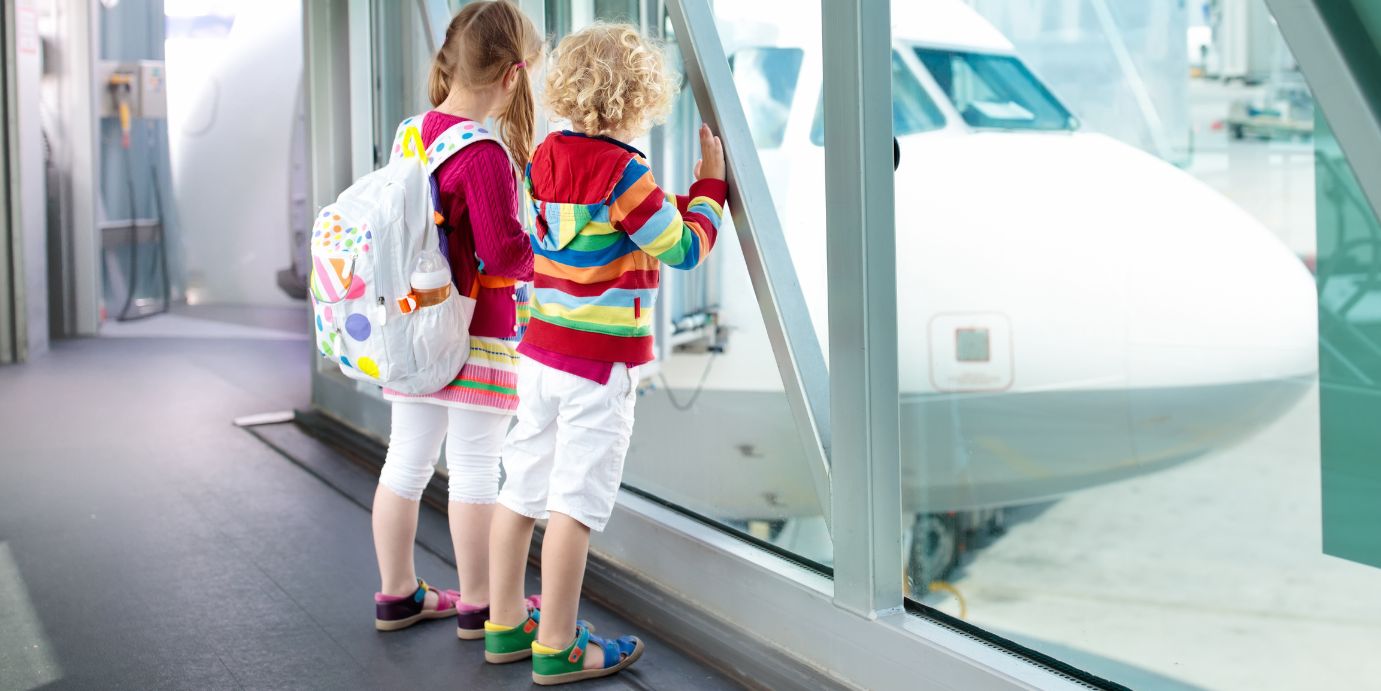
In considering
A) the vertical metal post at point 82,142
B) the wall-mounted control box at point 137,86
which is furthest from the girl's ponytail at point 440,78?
the wall-mounted control box at point 137,86

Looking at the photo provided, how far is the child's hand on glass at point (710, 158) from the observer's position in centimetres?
206

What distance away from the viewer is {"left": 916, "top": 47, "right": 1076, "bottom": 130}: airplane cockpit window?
2035 mm

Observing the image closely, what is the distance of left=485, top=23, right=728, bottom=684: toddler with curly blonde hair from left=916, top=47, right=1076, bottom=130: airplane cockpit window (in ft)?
1.50

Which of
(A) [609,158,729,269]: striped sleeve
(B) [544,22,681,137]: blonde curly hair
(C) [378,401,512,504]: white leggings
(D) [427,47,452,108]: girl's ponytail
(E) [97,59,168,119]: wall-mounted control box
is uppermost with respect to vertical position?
(E) [97,59,168,119]: wall-mounted control box

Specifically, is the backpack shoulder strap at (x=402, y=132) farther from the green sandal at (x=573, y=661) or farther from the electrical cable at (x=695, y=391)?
the electrical cable at (x=695, y=391)

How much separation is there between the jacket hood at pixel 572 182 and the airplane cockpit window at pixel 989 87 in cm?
61

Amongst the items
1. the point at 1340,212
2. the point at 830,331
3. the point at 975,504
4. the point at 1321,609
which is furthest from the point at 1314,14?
the point at 975,504

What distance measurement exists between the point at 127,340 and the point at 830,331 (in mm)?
5653

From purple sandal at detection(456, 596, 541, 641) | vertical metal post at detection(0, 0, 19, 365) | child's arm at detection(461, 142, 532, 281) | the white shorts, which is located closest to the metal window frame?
the white shorts

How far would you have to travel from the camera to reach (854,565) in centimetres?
197

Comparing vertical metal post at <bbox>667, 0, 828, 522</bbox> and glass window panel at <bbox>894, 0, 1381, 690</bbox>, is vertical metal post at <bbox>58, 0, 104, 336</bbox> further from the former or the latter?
glass window panel at <bbox>894, 0, 1381, 690</bbox>

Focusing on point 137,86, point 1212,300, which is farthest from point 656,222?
point 137,86

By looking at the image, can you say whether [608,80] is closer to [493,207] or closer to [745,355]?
[493,207]

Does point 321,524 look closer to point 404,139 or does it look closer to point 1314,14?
point 404,139
